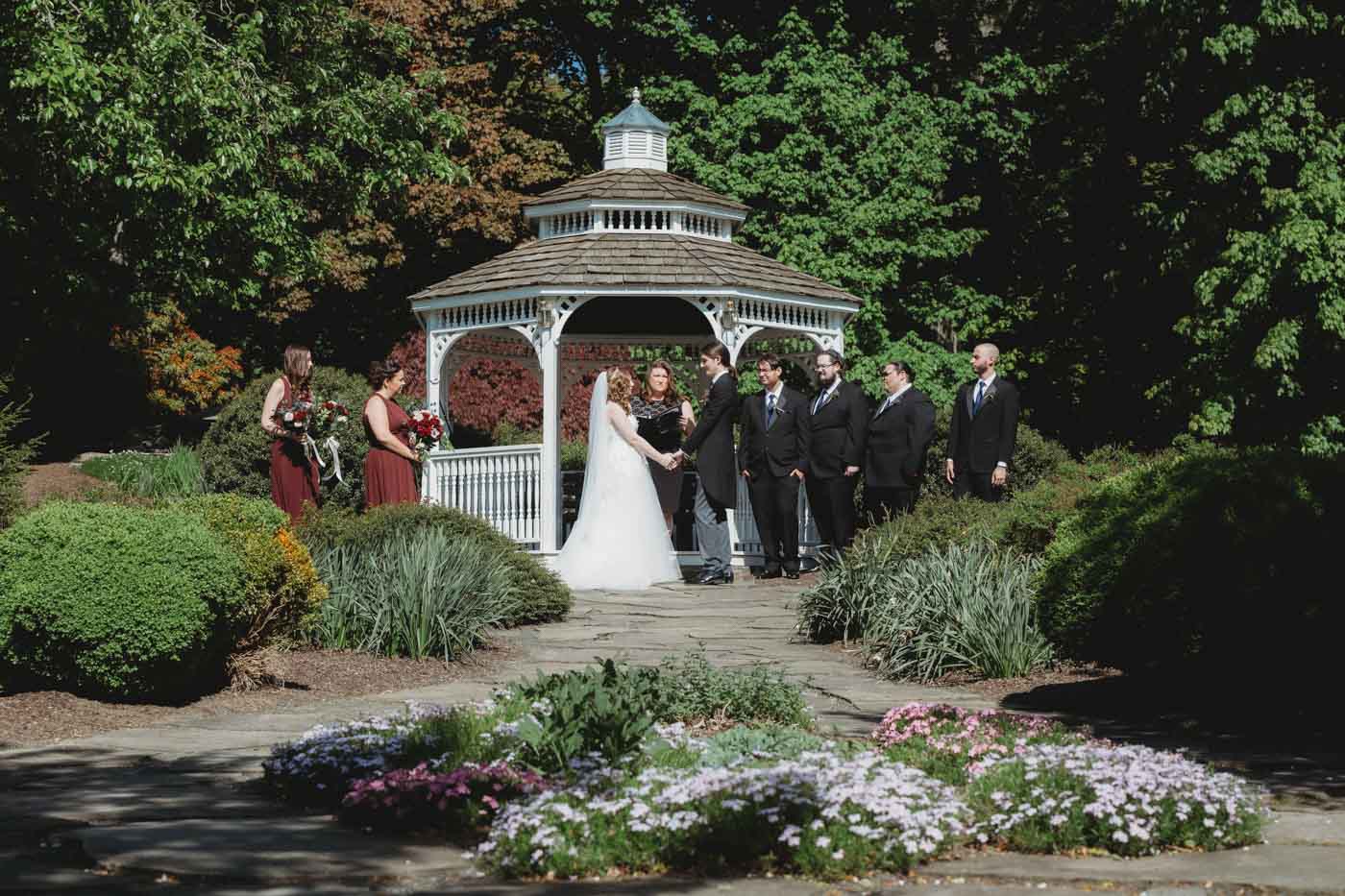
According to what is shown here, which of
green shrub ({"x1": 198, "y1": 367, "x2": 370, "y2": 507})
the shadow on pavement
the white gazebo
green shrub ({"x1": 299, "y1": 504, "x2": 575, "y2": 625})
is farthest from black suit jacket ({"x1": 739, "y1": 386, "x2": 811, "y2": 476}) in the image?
the shadow on pavement

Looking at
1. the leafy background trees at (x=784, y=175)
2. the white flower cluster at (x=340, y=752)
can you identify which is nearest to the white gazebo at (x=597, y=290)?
the leafy background trees at (x=784, y=175)

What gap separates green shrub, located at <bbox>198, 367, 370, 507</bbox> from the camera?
19266 mm

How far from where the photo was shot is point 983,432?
13656 millimetres

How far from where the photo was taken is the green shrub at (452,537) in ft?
37.9

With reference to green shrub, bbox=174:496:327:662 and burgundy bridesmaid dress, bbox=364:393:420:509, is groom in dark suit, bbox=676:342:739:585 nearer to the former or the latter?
burgundy bridesmaid dress, bbox=364:393:420:509

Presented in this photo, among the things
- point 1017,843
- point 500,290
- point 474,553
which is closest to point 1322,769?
point 1017,843

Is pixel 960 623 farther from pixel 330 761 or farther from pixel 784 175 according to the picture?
pixel 784 175

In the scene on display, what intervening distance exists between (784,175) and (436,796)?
20543 mm

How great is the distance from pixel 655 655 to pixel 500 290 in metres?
8.27

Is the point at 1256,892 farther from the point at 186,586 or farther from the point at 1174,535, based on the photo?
the point at 186,586

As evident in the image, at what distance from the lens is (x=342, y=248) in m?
27.0

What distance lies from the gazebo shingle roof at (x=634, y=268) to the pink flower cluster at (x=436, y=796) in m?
11.8

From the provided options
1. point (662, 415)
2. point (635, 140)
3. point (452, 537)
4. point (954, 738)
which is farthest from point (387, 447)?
point (954, 738)

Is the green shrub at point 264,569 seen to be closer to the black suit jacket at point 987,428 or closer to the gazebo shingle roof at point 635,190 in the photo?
the black suit jacket at point 987,428
